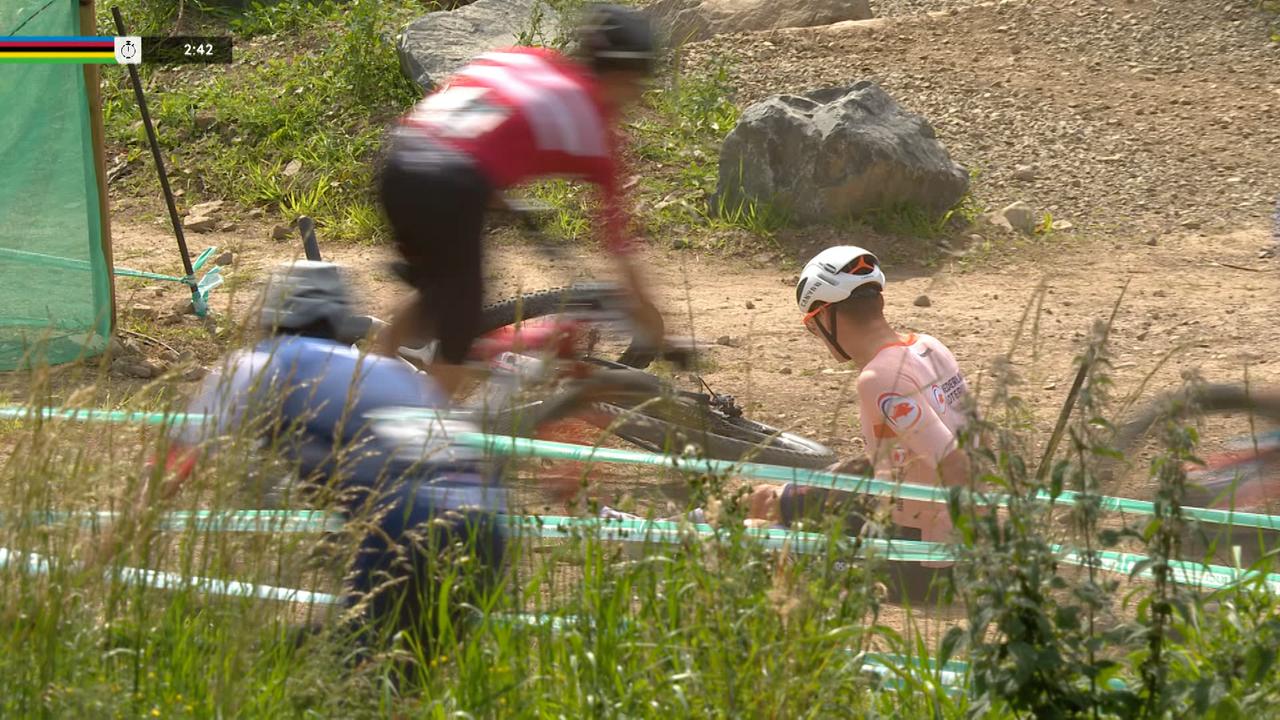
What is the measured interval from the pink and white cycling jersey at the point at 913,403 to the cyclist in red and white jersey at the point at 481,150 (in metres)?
1.06

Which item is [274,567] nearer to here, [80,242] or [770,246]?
[80,242]

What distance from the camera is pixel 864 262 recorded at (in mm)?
4746

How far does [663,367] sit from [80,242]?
108 inches

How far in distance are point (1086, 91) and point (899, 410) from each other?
6.90m

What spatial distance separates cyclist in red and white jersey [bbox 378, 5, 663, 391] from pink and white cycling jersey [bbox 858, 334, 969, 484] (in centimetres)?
106

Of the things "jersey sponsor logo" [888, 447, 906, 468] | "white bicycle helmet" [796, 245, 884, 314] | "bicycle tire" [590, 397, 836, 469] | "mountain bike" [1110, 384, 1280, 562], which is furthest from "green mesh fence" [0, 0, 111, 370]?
"mountain bike" [1110, 384, 1280, 562]

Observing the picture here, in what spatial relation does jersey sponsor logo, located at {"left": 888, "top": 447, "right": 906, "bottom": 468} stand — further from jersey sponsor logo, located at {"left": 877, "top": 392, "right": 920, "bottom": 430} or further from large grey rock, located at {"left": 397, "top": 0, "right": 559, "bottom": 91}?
large grey rock, located at {"left": 397, "top": 0, "right": 559, "bottom": 91}

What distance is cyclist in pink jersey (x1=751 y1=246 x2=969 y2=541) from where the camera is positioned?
14.4 ft

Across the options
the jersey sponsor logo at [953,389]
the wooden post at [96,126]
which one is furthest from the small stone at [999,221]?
the wooden post at [96,126]

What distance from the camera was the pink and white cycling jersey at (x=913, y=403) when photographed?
14.4ft

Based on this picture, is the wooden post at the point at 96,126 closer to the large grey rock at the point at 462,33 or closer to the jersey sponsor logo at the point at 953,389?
the large grey rock at the point at 462,33

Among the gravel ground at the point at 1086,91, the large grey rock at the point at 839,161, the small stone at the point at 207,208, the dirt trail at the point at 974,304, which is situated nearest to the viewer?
the dirt trail at the point at 974,304

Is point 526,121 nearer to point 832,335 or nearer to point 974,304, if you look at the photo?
point 832,335

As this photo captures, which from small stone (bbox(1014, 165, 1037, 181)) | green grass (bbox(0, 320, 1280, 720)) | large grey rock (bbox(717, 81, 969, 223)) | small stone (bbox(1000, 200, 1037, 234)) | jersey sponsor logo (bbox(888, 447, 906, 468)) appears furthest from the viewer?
small stone (bbox(1014, 165, 1037, 181))
